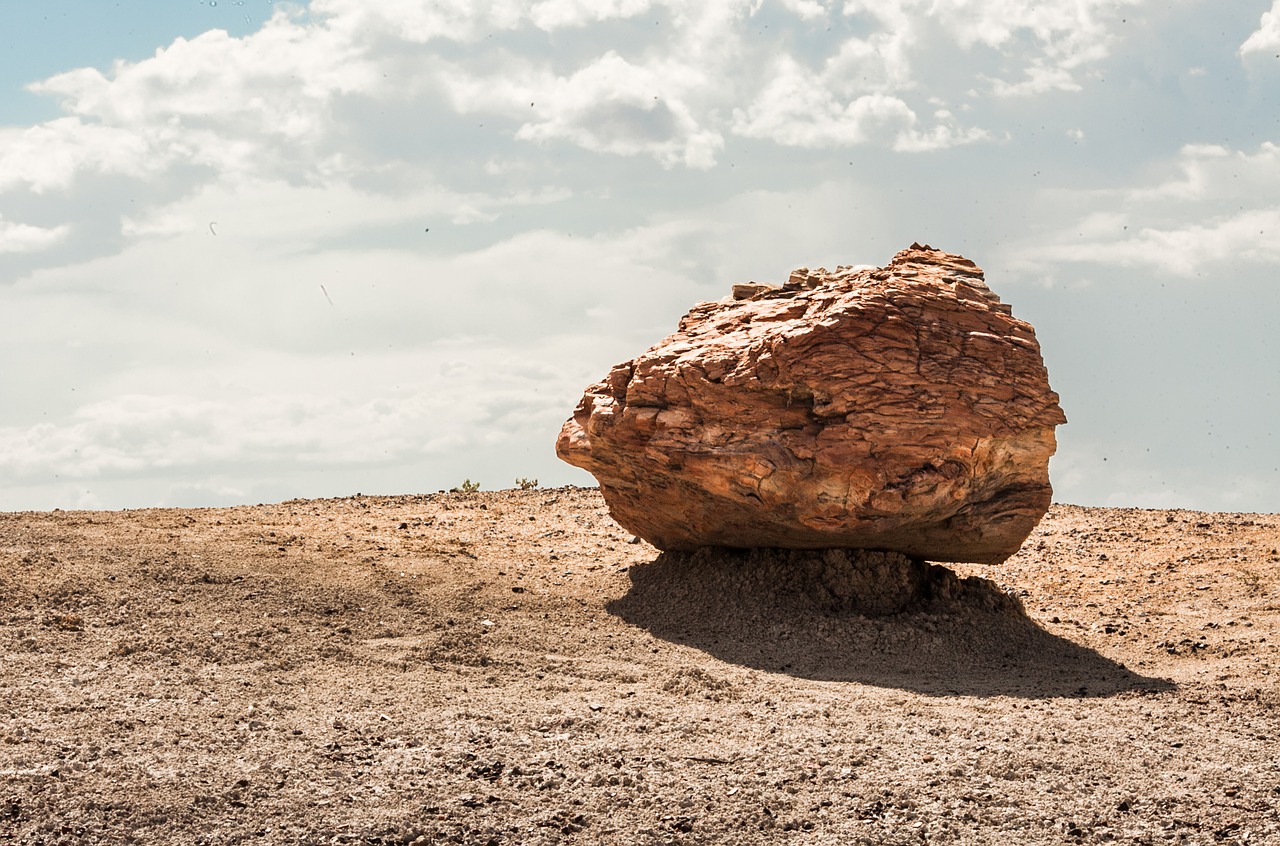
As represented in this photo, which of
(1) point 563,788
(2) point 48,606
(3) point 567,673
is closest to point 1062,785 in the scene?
(1) point 563,788

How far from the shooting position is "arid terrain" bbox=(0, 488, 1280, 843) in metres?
7.41

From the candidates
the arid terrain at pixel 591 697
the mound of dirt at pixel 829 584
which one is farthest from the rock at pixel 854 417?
the arid terrain at pixel 591 697

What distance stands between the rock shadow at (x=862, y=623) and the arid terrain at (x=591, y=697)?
40 mm

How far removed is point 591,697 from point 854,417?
3659 millimetres

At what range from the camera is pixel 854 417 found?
11070 mm

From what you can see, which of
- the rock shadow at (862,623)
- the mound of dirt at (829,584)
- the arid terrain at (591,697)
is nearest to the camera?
the arid terrain at (591,697)

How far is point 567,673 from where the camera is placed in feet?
33.8

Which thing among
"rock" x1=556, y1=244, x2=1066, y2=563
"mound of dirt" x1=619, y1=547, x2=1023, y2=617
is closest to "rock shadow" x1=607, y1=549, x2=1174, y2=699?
"mound of dirt" x1=619, y1=547, x2=1023, y2=617

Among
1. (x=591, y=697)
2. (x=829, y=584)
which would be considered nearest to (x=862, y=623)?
(x=829, y=584)

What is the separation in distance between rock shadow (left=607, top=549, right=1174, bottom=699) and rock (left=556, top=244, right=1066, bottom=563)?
1.30 feet

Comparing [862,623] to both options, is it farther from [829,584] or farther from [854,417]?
[854,417]

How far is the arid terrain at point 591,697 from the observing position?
24.3 ft

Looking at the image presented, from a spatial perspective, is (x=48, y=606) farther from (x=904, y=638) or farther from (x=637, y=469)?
(x=904, y=638)

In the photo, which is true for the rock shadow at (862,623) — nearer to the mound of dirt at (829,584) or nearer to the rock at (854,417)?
the mound of dirt at (829,584)
